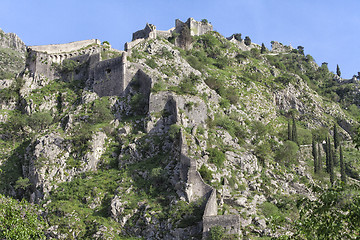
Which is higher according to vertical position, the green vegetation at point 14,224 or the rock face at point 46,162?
the rock face at point 46,162

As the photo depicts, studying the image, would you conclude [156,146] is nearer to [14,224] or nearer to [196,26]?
[14,224]

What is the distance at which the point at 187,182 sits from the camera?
4288 cm

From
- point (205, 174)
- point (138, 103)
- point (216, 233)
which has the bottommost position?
point (216, 233)

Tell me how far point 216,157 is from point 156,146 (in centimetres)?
817

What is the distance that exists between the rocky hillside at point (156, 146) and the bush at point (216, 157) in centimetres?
14

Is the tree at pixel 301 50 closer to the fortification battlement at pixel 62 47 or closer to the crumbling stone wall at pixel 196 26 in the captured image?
the crumbling stone wall at pixel 196 26

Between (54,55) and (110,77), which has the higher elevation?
(54,55)

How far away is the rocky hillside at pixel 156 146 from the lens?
42312 millimetres

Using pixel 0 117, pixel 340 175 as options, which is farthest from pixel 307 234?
pixel 0 117

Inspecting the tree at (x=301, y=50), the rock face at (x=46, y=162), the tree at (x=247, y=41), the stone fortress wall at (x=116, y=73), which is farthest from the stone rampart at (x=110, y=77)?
the tree at (x=301, y=50)

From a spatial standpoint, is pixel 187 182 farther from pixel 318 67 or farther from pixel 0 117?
pixel 318 67

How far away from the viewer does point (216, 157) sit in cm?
4772

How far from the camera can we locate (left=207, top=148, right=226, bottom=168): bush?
47.3m

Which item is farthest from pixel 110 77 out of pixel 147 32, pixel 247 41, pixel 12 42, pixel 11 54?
pixel 12 42
